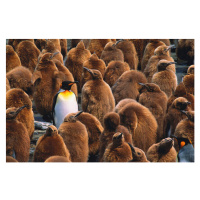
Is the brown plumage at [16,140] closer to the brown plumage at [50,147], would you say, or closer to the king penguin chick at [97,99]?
the brown plumage at [50,147]

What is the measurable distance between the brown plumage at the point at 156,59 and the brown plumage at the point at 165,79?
0.21 m

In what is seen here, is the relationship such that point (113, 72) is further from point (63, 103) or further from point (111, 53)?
point (63, 103)

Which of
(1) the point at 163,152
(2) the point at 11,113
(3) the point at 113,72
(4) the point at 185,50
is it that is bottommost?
(1) the point at 163,152

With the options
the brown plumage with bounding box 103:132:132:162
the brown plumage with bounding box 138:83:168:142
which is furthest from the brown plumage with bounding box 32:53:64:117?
the brown plumage with bounding box 103:132:132:162

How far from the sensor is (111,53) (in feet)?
17.1

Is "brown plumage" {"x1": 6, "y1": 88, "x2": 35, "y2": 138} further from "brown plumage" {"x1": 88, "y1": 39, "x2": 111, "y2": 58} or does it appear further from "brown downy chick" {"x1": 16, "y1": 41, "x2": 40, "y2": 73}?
"brown plumage" {"x1": 88, "y1": 39, "x2": 111, "y2": 58}

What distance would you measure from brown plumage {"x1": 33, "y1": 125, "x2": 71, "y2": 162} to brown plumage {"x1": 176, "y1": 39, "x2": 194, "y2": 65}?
8.54 feet

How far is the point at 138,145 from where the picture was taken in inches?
137

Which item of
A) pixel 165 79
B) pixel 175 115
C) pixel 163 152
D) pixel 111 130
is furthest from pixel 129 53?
pixel 163 152

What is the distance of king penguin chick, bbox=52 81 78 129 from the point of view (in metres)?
4.15

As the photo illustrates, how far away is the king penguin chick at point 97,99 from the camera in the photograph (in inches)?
160

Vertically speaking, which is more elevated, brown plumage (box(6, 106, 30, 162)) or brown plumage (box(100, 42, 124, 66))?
brown plumage (box(100, 42, 124, 66))

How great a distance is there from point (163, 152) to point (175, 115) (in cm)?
57

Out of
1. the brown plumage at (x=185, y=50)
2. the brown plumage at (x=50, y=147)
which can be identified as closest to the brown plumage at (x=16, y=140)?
the brown plumage at (x=50, y=147)
